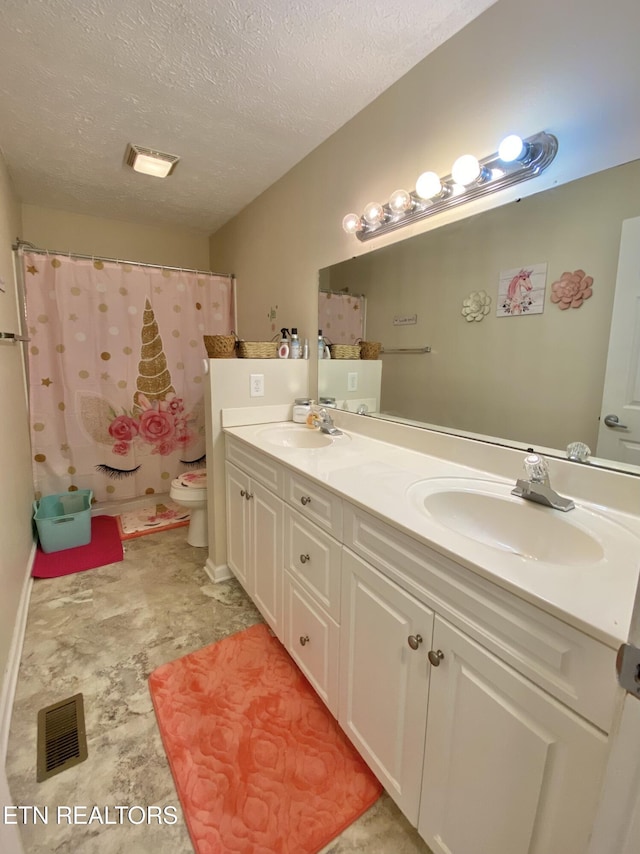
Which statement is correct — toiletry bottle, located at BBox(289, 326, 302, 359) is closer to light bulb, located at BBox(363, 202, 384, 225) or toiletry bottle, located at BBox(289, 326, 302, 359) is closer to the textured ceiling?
light bulb, located at BBox(363, 202, 384, 225)

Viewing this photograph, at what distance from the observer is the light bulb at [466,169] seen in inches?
46.3

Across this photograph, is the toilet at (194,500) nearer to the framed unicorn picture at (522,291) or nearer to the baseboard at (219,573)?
the baseboard at (219,573)

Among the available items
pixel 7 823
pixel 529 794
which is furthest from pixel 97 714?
pixel 529 794

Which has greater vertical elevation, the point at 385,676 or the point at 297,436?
the point at 297,436

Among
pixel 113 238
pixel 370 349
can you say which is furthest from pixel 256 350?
pixel 113 238

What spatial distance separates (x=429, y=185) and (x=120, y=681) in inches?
84.3

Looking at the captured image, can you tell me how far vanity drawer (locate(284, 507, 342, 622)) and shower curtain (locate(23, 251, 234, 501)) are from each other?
198 cm

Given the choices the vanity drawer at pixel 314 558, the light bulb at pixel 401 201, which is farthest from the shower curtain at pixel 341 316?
the vanity drawer at pixel 314 558

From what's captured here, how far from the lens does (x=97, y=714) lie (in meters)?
1.31

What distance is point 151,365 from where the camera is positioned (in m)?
2.88

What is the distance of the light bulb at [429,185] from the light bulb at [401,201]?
0.34 ft

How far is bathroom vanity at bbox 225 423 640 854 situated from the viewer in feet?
1.94

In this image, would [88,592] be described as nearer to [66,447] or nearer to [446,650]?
[66,447]

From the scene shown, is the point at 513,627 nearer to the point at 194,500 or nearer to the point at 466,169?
the point at 466,169
